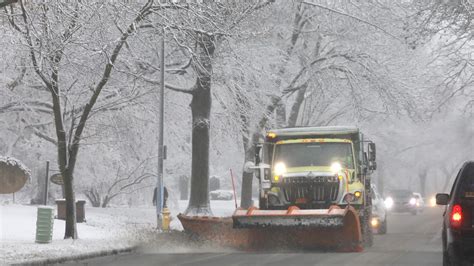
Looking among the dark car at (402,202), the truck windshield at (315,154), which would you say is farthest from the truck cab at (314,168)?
the dark car at (402,202)

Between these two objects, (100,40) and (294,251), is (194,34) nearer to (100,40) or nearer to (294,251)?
(100,40)

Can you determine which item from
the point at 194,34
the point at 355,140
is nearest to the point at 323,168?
the point at 355,140

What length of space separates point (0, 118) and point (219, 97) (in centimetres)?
867

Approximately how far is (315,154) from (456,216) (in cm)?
950

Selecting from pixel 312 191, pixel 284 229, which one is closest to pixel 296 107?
pixel 312 191

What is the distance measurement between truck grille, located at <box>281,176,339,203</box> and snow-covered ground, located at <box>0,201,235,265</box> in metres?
4.02

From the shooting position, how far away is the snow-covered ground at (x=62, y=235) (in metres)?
18.5

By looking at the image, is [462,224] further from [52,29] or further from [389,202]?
[389,202]

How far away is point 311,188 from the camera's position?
20.8 meters

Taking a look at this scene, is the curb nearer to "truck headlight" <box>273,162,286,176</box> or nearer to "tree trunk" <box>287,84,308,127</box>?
"truck headlight" <box>273,162,286,176</box>

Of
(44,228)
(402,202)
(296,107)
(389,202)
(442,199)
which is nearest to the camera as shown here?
(442,199)

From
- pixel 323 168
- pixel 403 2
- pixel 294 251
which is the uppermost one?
pixel 403 2

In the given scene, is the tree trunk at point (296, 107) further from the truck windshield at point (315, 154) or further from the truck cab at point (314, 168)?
→ the truck windshield at point (315, 154)

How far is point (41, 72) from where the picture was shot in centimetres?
2027
